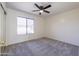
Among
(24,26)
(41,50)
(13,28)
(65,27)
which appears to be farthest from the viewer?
(24,26)

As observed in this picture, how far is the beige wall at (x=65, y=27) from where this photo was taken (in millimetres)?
4680

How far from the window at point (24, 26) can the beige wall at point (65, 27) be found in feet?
6.47

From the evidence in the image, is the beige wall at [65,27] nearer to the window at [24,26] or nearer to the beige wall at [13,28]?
the window at [24,26]

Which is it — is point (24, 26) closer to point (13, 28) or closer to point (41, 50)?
point (13, 28)

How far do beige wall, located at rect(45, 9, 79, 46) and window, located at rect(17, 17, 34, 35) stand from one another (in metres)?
1.97

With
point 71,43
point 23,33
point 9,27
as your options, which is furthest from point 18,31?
point 71,43

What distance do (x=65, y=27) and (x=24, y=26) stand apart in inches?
129

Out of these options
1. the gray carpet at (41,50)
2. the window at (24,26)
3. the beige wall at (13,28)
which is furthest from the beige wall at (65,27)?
the beige wall at (13,28)

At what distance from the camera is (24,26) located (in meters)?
5.87

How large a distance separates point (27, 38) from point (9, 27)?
1890 millimetres

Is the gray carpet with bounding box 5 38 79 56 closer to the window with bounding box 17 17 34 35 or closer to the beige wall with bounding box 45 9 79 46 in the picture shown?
the beige wall with bounding box 45 9 79 46

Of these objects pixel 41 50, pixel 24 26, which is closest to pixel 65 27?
pixel 41 50

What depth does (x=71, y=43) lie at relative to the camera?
16.3 feet

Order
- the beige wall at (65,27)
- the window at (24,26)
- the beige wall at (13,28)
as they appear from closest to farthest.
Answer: the beige wall at (13,28), the beige wall at (65,27), the window at (24,26)
